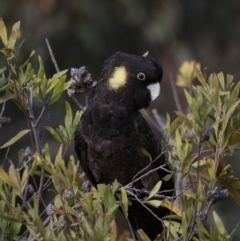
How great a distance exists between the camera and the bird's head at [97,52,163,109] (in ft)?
9.66

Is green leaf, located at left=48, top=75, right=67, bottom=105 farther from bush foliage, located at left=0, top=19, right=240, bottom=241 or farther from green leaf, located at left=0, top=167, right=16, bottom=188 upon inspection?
green leaf, located at left=0, top=167, right=16, bottom=188

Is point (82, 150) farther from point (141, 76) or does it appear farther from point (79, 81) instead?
point (79, 81)

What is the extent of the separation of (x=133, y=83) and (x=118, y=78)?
70 mm

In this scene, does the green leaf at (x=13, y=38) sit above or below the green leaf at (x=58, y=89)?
above

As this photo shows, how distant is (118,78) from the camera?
3.00 m

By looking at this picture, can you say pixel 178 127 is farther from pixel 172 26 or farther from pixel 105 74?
pixel 172 26

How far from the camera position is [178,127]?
2139 mm

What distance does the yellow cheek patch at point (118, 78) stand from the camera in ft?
9.79

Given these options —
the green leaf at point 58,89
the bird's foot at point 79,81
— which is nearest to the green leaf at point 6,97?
the green leaf at point 58,89

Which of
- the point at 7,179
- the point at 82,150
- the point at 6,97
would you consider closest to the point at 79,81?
the point at 6,97

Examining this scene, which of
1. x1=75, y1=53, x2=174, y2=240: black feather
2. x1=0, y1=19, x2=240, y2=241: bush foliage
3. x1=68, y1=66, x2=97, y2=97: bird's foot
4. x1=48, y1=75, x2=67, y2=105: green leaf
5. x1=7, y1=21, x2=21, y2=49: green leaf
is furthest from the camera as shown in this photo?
x1=75, y1=53, x2=174, y2=240: black feather

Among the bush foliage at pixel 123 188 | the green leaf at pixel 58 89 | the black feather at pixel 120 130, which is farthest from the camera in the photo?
the black feather at pixel 120 130

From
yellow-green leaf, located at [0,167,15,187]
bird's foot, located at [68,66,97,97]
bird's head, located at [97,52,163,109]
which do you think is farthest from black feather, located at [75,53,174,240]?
yellow-green leaf, located at [0,167,15,187]

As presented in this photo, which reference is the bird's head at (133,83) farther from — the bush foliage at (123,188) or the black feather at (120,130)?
the bush foliage at (123,188)
